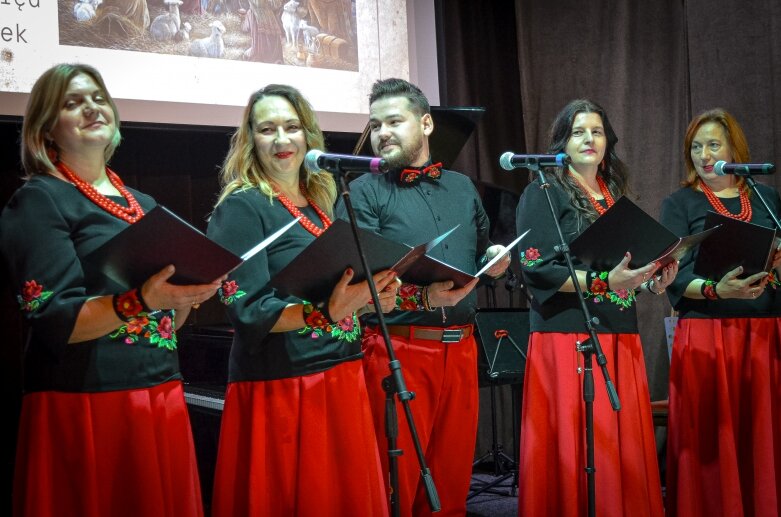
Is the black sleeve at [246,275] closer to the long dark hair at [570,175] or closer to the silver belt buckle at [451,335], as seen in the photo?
the silver belt buckle at [451,335]

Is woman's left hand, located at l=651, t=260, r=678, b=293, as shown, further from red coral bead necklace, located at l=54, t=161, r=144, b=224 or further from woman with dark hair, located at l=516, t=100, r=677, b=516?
red coral bead necklace, located at l=54, t=161, r=144, b=224

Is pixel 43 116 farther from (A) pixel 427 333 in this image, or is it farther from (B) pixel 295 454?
(A) pixel 427 333

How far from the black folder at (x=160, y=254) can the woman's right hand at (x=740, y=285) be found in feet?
7.22

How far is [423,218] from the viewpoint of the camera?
3.12 metres

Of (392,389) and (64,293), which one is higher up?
(64,293)

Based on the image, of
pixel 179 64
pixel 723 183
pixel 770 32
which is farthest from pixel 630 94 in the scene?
pixel 179 64

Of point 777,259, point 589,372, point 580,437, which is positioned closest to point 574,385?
point 580,437

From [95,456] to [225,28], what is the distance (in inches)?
96.1

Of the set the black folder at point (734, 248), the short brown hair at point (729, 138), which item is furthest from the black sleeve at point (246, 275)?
the short brown hair at point (729, 138)

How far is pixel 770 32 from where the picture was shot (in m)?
4.73

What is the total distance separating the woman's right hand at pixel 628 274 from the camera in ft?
9.80

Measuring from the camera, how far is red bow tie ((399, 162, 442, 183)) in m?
3.17

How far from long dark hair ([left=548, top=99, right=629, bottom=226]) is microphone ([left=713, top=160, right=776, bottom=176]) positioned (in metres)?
0.37

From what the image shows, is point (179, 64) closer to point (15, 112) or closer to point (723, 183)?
point (15, 112)
